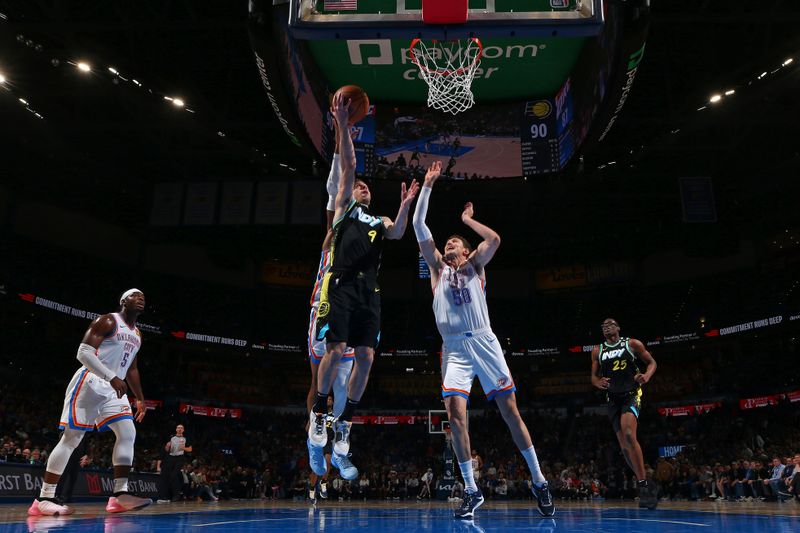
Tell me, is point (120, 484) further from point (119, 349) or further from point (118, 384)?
point (119, 349)

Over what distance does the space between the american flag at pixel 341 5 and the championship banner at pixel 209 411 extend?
25.4m

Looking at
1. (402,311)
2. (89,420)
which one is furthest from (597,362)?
(402,311)

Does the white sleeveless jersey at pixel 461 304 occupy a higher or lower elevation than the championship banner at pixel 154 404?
lower

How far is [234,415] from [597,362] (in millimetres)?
24514

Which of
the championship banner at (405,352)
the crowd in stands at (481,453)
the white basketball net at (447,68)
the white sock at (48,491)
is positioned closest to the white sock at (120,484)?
the white sock at (48,491)

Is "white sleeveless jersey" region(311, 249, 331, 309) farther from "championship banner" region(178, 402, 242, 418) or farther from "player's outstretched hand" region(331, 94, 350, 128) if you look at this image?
"championship banner" region(178, 402, 242, 418)

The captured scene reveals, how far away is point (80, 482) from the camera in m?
12.8

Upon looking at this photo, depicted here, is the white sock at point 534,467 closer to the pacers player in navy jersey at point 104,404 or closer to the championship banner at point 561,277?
the pacers player in navy jersey at point 104,404

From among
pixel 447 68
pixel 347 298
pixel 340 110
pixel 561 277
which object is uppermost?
pixel 561 277

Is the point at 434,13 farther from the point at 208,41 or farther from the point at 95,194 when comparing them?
the point at 95,194

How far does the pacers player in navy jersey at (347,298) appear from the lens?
501 cm

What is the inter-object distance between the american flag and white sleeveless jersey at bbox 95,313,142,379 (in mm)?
3833

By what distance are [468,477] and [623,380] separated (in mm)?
3850

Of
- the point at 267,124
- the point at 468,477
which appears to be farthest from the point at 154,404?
the point at 468,477
